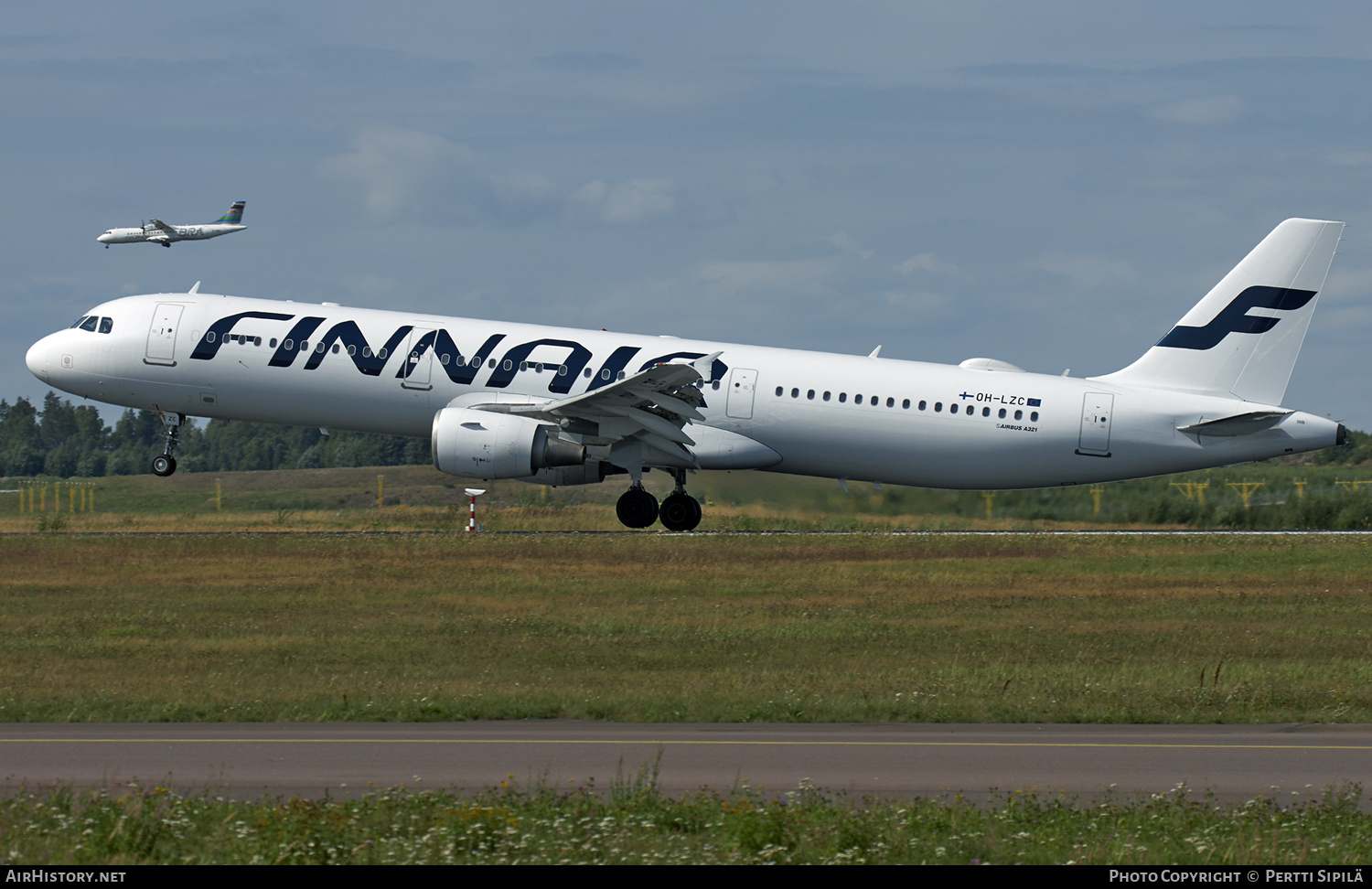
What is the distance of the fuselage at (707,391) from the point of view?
3391 cm

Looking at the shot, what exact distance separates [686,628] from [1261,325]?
20457 mm

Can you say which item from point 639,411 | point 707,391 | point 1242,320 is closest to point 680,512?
point 707,391

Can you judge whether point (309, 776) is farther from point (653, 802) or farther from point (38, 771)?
point (653, 802)

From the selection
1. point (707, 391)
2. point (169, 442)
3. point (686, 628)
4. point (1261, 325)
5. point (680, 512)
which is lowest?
point (686, 628)

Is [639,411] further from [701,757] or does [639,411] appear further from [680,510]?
[701,757]

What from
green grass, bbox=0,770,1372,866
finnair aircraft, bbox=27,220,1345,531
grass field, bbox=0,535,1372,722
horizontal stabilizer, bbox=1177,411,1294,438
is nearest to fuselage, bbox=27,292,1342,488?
finnair aircraft, bbox=27,220,1345,531

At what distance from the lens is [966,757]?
42.3 ft

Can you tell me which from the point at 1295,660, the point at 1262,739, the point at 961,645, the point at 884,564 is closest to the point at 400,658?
the point at 961,645

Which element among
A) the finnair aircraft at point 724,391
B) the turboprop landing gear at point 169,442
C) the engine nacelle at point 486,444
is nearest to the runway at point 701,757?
the engine nacelle at point 486,444

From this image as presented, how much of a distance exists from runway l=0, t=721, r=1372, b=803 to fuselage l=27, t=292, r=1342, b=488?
19.8 meters

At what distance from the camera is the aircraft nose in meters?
36.2

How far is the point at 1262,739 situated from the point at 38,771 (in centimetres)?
1139

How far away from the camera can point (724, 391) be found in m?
34.4

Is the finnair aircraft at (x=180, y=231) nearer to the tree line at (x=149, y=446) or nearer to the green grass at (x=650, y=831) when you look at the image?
the tree line at (x=149, y=446)
